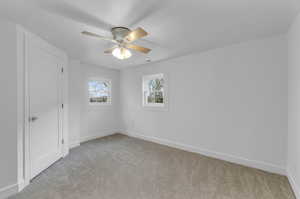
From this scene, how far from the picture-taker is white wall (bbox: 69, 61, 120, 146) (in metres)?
3.77

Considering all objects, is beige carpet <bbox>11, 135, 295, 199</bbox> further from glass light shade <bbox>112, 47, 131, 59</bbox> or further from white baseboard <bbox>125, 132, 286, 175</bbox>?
glass light shade <bbox>112, 47, 131, 59</bbox>

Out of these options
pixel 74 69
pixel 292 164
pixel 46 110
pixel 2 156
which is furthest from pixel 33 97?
pixel 292 164

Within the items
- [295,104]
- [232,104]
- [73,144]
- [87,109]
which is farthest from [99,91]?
[295,104]

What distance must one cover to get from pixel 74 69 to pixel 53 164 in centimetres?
232

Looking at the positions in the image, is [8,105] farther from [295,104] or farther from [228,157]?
[295,104]

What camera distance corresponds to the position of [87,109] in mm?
4324

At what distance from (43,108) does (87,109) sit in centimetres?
171

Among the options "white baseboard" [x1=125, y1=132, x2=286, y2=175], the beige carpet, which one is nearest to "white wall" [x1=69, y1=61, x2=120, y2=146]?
the beige carpet

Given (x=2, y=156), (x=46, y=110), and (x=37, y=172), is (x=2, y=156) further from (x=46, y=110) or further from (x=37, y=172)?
(x=46, y=110)

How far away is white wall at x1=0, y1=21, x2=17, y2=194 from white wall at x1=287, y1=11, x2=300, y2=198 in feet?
12.4

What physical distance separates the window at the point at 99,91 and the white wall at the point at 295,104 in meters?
4.49

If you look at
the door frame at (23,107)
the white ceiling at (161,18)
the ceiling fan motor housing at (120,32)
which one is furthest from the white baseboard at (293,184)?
the door frame at (23,107)

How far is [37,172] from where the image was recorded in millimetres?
2422

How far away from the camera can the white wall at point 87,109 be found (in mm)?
3773
